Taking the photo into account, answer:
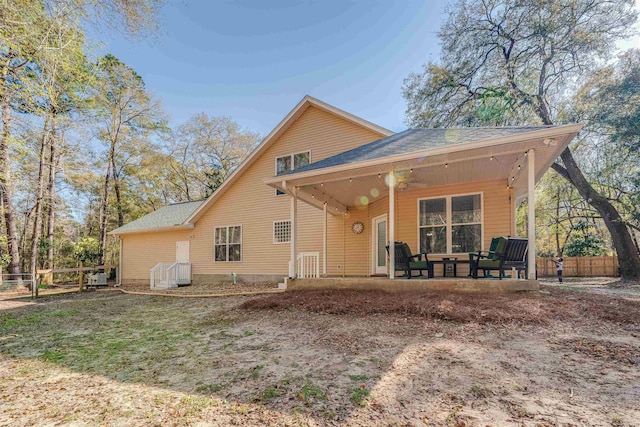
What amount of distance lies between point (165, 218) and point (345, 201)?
10.5 metres

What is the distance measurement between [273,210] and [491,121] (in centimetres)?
1016

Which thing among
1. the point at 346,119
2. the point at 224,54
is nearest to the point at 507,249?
the point at 346,119

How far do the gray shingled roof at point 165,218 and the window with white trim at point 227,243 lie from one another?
2.26m

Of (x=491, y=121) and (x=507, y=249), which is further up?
(x=491, y=121)

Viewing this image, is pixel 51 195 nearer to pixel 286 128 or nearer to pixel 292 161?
pixel 286 128

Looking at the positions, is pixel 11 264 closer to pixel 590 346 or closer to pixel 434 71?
pixel 590 346

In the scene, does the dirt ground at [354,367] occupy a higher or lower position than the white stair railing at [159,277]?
higher

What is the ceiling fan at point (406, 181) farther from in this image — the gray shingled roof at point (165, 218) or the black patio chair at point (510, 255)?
the gray shingled roof at point (165, 218)

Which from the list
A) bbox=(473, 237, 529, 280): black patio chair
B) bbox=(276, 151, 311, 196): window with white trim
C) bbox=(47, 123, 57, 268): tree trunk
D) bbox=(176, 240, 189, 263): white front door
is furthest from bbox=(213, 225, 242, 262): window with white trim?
bbox=(473, 237, 529, 280): black patio chair

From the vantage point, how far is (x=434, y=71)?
13.2 m

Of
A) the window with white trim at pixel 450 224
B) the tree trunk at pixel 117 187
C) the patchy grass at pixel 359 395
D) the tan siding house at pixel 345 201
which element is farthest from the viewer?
the tree trunk at pixel 117 187

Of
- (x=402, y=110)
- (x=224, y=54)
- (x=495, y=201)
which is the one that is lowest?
(x=495, y=201)

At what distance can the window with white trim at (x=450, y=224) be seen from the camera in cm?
754

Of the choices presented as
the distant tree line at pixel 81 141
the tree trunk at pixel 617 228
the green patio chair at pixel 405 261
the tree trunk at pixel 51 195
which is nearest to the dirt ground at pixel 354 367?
the green patio chair at pixel 405 261
